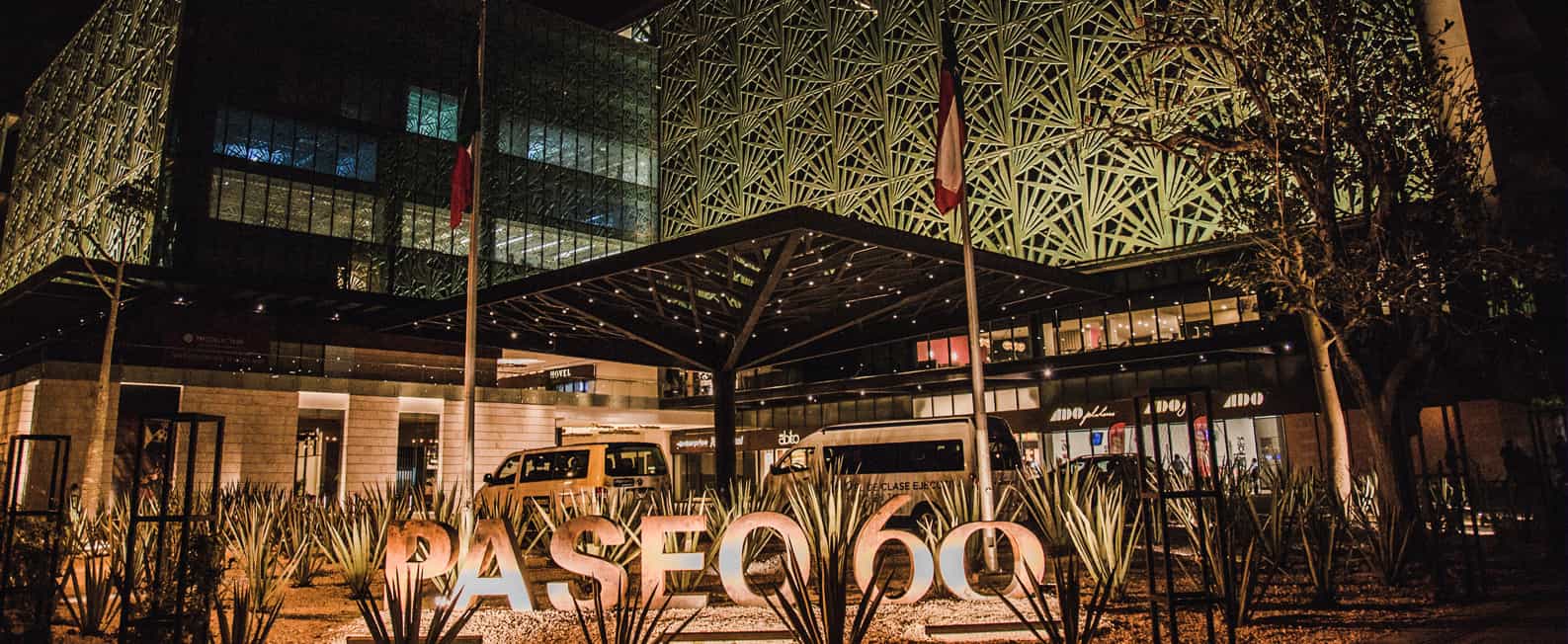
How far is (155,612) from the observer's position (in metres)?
6.27

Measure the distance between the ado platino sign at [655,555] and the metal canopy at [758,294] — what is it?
6407 millimetres

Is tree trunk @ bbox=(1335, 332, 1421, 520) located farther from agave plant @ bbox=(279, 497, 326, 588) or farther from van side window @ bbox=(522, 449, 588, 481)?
van side window @ bbox=(522, 449, 588, 481)

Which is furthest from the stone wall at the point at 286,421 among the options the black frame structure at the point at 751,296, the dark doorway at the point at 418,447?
the black frame structure at the point at 751,296

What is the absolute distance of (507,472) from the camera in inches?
758

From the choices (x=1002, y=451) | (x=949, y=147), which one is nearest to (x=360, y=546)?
(x=949, y=147)

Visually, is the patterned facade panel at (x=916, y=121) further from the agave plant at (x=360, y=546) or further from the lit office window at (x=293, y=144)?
the agave plant at (x=360, y=546)

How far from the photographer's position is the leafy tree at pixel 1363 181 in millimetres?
10477

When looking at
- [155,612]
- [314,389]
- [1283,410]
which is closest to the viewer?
[155,612]

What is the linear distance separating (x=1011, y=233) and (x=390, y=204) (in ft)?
87.8

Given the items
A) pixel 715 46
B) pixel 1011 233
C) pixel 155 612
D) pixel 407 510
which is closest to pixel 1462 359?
pixel 1011 233

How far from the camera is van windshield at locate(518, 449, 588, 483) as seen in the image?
18.1 metres

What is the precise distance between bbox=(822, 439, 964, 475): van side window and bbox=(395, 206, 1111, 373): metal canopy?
248 cm

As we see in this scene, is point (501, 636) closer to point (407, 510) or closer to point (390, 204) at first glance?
point (407, 510)

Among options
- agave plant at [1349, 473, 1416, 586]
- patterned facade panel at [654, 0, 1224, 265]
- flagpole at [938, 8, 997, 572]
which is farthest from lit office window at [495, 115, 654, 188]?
agave plant at [1349, 473, 1416, 586]
